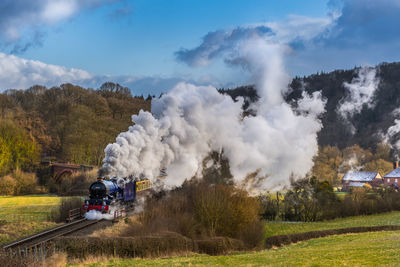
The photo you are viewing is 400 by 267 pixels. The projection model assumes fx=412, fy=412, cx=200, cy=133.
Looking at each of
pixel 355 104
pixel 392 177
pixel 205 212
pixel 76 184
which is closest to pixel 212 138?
pixel 205 212

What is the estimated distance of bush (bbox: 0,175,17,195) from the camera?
64.4 metres

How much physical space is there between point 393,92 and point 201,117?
15138 cm

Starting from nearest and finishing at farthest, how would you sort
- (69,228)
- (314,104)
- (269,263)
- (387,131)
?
(269,263)
(69,228)
(314,104)
(387,131)

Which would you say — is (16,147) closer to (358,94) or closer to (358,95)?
→ (358,95)

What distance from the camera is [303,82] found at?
16962cm

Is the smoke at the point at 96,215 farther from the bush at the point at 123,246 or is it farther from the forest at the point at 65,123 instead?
the forest at the point at 65,123

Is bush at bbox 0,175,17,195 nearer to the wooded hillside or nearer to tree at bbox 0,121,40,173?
the wooded hillside

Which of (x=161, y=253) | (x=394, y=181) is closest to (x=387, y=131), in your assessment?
(x=394, y=181)

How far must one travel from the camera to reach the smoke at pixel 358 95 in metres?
169

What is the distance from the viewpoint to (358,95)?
191 metres

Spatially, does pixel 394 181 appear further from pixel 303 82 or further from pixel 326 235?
pixel 326 235

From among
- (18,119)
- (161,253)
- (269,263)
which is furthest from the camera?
(18,119)

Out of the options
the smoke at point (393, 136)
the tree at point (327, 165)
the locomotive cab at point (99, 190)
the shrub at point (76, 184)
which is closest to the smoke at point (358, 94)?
the smoke at point (393, 136)

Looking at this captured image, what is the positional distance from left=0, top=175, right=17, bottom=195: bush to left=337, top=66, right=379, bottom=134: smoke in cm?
13126
